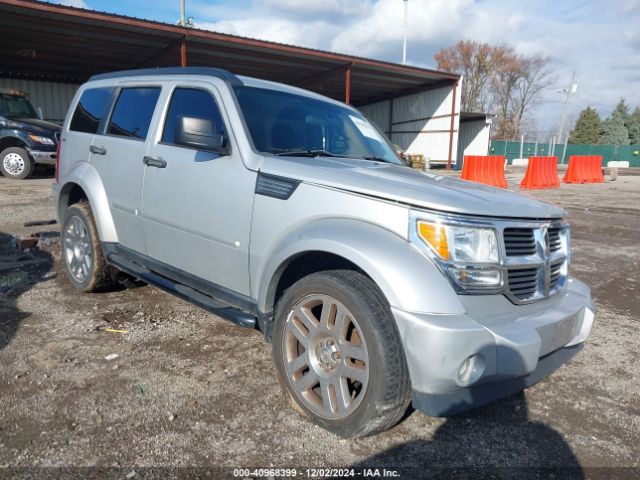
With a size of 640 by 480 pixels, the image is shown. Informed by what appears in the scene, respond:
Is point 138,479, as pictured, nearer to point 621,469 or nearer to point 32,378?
point 32,378

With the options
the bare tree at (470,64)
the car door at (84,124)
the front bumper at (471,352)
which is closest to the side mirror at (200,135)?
the front bumper at (471,352)

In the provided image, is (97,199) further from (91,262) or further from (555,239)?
(555,239)

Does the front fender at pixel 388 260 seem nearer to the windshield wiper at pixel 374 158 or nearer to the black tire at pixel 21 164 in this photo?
the windshield wiper at pixel 374 158

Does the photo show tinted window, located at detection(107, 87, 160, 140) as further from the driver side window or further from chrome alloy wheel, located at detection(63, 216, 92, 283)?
chrome alloy wheel, located at detection(63, 216, 92, 283)

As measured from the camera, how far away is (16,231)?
6965mm

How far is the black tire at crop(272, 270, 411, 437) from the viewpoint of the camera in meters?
2.16

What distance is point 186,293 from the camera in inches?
128

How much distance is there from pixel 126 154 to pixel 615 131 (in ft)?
261

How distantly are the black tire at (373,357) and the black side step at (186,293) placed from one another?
0.68 metres

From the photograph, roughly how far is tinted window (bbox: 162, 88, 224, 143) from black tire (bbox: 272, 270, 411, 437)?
4.78 ft

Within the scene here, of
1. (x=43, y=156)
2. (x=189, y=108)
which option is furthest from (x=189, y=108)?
(x=43, y=156)

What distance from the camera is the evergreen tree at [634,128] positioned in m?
67.9

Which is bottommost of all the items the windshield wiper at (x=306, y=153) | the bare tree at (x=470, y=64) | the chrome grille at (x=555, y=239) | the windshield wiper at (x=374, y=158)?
the chrome grille at (x=555, y=239)

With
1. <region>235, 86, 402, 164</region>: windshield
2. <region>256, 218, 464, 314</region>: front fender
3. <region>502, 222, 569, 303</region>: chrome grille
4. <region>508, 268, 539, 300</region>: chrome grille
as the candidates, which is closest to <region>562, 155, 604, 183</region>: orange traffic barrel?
<region>235, 86, 402, 164</region>: windshield
